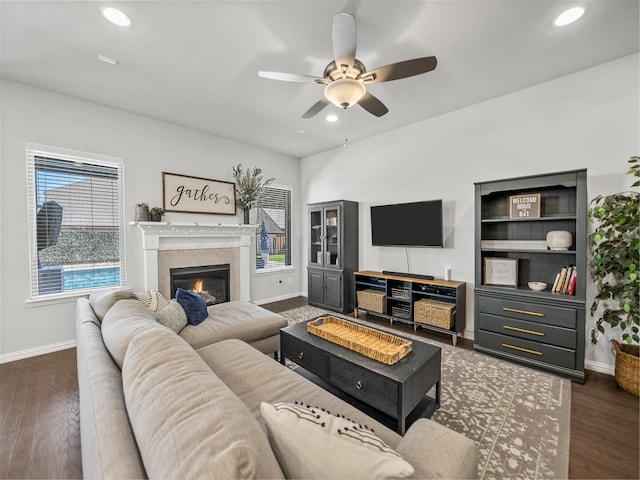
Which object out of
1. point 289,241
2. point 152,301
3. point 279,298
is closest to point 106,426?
point 152,301

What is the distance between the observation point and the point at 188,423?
75 centimetres

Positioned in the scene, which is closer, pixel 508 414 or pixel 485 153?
pixel 508 414

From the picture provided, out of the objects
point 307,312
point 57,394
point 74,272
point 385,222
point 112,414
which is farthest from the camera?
point 307,312

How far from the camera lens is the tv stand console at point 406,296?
134 inches

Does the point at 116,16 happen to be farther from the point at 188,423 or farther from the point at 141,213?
the point at 188,423

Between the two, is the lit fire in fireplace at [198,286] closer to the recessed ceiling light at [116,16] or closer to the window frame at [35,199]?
the window frame at [35,199]

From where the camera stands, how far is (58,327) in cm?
316

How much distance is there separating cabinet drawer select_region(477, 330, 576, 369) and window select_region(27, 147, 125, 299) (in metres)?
4.49

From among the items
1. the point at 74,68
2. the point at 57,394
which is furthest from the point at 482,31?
the point at 57,394

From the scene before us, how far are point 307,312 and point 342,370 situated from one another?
263 cm

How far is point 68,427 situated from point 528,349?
3891 millimetres

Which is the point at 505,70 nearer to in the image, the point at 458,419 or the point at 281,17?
the point at 281,17

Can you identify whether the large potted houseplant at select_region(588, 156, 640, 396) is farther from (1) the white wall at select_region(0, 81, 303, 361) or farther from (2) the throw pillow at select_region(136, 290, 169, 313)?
(1) the white wall at select_region(0, 81, 303, 361)

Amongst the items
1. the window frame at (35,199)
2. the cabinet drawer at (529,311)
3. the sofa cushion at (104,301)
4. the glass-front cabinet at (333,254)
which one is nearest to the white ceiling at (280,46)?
the window frame at (35,199)
